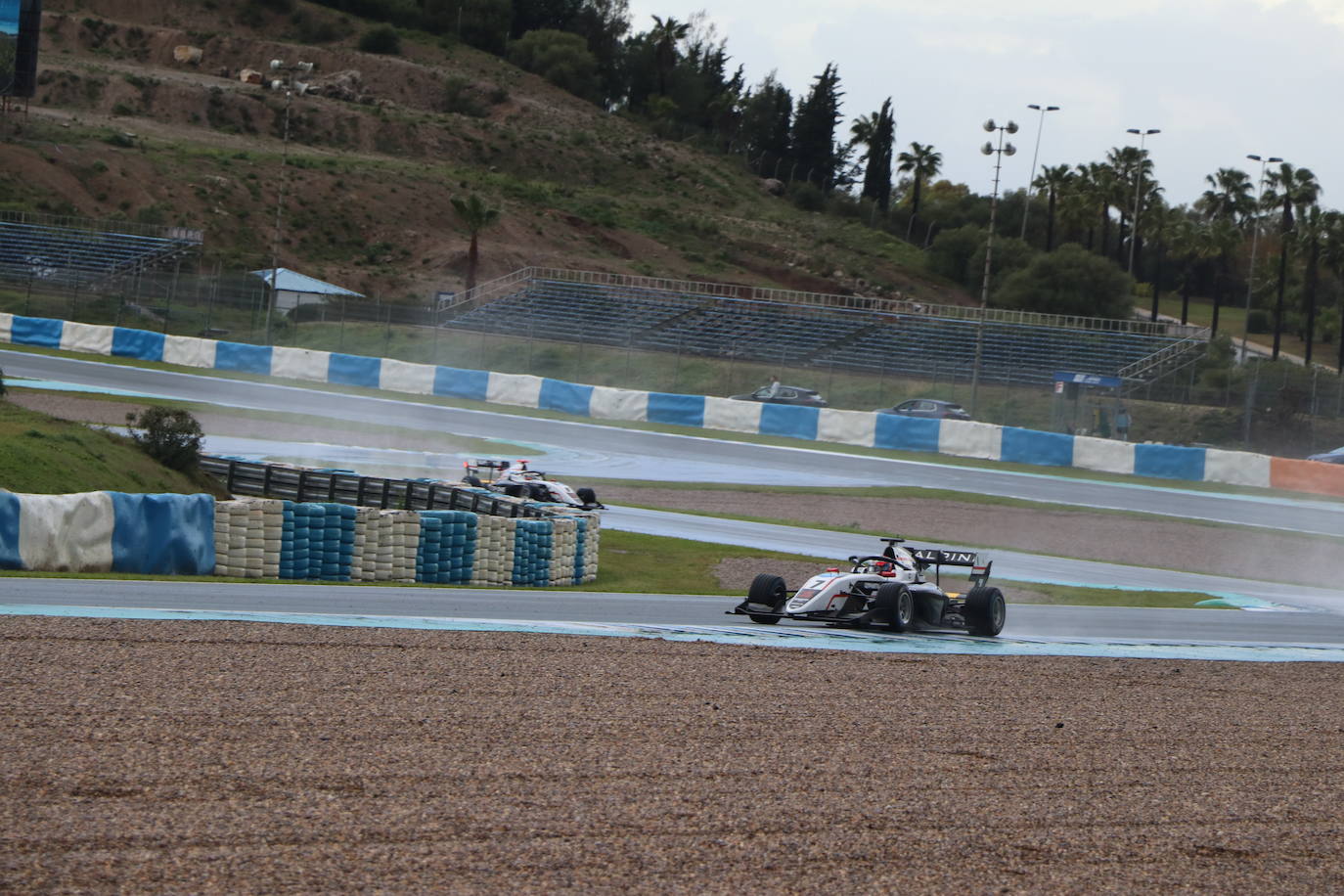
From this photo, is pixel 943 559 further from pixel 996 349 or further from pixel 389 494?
pixel 996 349

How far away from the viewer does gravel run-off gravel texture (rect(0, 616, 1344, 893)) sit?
5969 millimetres

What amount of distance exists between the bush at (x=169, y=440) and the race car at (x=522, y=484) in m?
4.35

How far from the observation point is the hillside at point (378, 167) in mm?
77188

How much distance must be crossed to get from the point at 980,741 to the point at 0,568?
10.2 metres

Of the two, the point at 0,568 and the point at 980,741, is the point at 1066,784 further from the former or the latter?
the point at 0,568

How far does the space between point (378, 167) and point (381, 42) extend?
31.0 m

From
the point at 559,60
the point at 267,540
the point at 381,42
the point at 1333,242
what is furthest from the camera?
the point at 559,60

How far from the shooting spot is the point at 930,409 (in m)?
46.1

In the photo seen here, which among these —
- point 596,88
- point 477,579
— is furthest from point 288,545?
point 596,88

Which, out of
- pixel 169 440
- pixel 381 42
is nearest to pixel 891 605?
pixel 169 440

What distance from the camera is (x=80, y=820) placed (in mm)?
5992

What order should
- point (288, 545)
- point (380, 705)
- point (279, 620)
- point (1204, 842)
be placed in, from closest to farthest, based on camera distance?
point (1204, 842) → point (380, 705) → point (279, 620) → point (288, 545)

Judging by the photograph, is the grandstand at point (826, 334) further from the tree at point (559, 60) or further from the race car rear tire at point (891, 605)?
the tree at point (559, 60)

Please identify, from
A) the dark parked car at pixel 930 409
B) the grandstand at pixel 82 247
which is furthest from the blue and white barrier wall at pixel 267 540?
Result: the grandstand at pixel 82 247
